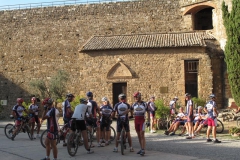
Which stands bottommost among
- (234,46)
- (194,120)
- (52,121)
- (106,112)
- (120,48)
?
(194,120)

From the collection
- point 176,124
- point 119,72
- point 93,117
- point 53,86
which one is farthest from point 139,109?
point 53,86

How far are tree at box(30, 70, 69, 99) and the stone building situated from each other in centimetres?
78

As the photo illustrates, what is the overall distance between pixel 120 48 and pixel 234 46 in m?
8.34

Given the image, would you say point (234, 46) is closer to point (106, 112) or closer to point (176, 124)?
point (176, 124)

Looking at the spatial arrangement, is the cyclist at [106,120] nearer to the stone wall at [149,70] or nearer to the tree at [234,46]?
the tree at [234,46]

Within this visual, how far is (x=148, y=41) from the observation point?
78.4ft

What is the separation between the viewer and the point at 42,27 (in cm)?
3036

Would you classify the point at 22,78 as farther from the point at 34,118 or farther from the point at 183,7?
the point at 34,118


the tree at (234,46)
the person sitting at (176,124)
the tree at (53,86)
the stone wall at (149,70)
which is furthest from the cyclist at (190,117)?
the tree at (53,86)

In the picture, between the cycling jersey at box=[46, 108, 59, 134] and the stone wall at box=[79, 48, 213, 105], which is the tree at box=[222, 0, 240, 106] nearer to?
the stone wall at box=[79, 48, 213, 105]

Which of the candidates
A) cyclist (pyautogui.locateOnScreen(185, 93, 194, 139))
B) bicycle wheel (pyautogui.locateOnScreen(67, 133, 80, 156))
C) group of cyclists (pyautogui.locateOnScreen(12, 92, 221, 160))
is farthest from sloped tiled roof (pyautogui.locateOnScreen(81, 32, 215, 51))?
bicycle wheel (pyautogui.locateOnScreen(67, 133, 80, 156))

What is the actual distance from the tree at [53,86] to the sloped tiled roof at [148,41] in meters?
5.03

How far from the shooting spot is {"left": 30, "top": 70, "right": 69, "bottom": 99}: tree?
1111 inches

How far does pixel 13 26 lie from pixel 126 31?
10.1 metres
